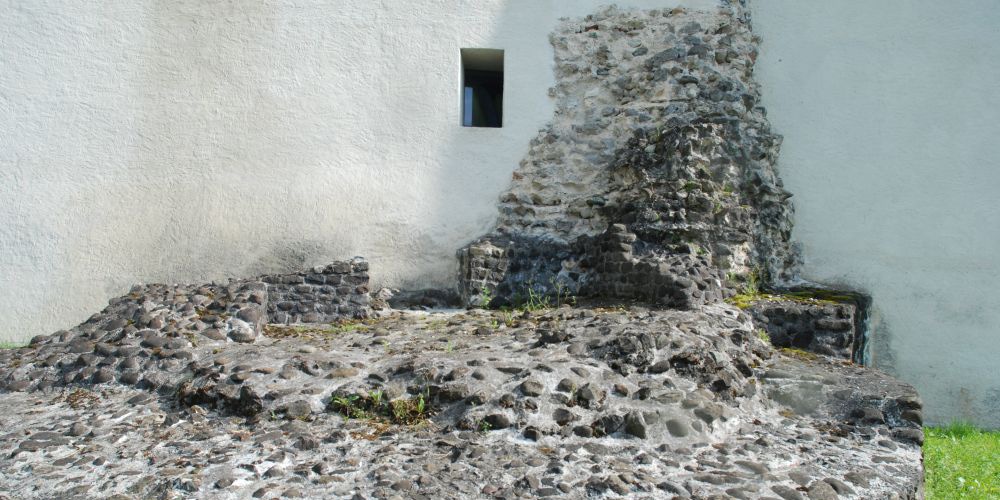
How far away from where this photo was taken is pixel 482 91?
7.14 m

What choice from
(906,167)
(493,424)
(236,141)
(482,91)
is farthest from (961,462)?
(236,141)

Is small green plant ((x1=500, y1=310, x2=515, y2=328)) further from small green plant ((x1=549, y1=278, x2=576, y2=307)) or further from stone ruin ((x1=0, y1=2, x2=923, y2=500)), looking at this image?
small green plant ((x1=549, y1=278, x2=576, y2=307))

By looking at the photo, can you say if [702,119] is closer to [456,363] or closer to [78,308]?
[456,363]

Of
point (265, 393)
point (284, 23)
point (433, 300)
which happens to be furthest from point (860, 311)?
point (284, 23)

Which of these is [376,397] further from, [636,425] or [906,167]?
[906,167]

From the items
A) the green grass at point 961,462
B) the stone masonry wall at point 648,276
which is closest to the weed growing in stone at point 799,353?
the stone masonry wall at point 648,276

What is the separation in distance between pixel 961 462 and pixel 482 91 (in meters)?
4.99

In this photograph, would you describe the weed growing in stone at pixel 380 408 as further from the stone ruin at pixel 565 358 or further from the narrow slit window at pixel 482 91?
the narrow slit window at pixel 482 91

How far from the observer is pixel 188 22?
6.48 meters

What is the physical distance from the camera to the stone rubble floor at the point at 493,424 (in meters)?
3.27

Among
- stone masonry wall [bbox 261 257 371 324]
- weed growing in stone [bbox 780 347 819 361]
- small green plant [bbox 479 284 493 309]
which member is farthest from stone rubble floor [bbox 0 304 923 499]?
small green plant [bbox 479 284 493 309]

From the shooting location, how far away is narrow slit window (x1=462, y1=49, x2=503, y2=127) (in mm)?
6957

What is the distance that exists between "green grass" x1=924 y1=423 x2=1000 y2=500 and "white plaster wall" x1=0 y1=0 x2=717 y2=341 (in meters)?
3.82

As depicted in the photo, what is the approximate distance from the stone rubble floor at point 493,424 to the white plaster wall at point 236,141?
1.51 m
